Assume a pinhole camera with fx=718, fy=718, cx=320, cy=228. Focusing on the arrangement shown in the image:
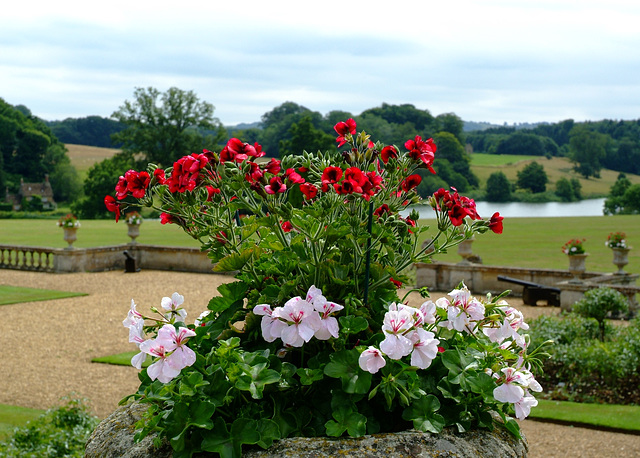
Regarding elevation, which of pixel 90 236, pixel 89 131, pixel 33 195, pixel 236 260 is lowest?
pixel 33 195

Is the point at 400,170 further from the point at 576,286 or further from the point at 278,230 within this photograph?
the point at 576,286

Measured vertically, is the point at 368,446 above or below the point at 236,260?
below

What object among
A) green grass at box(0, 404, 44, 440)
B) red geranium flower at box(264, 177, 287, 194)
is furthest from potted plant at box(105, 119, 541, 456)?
green grass at box(0, 404, 44, 440)

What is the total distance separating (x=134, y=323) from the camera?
254 centimetres

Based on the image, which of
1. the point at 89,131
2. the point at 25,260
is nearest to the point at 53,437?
the point at 25,260

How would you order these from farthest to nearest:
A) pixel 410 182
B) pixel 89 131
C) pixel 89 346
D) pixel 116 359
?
pixel 89 131, pixel 89 346, pixel 116 359, pixel 410 182

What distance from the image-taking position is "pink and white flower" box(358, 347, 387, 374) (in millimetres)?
2219

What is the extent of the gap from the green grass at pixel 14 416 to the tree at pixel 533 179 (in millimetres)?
67673

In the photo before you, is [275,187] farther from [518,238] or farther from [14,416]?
[518,238]

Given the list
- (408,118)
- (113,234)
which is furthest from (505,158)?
(113,234)

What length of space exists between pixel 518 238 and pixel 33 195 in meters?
50.9

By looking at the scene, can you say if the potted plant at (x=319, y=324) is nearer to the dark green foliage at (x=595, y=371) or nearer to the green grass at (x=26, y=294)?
the dark green foliage at (x=595, y=371)

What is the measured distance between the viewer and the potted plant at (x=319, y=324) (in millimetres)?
2236

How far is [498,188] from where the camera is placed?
66.6 meters
